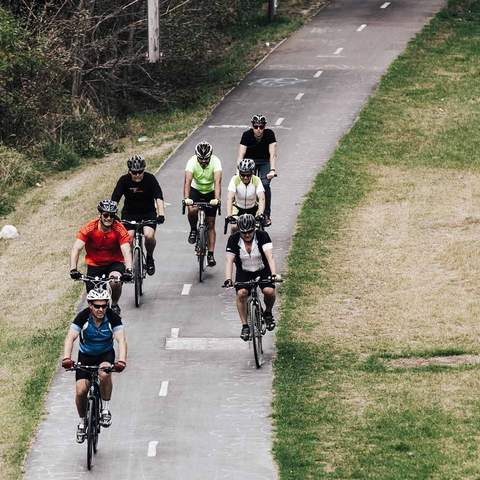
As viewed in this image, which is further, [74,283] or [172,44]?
[172,44]

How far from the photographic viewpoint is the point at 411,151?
3331cm

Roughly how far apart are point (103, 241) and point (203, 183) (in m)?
3.73

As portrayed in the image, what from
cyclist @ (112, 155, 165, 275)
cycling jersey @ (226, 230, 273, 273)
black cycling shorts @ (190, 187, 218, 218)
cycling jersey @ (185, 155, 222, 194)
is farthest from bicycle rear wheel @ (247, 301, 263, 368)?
cycling jersey @ (185, 155, 222, 194)

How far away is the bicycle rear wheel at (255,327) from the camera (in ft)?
61.9

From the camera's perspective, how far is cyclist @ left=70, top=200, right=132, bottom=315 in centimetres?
1906

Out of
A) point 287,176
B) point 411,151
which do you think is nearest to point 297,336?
point 287,176

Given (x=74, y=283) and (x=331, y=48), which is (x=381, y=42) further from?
(x=74, y=283)

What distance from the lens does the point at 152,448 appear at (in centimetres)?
1669

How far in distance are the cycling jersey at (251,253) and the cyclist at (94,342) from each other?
125 inches

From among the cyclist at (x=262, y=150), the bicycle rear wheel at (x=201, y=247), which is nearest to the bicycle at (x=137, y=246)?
the bicycle rear wheel at (x=201, y=247)

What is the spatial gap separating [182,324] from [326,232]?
6019mm

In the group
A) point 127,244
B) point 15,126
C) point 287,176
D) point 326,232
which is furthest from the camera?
point 15,126

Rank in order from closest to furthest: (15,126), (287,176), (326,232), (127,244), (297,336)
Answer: (127,244) < (297,336) < (326,232) < (287,176) < (15,126)

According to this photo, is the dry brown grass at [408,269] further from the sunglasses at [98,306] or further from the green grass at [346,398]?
the sunglasses at [98,306]
